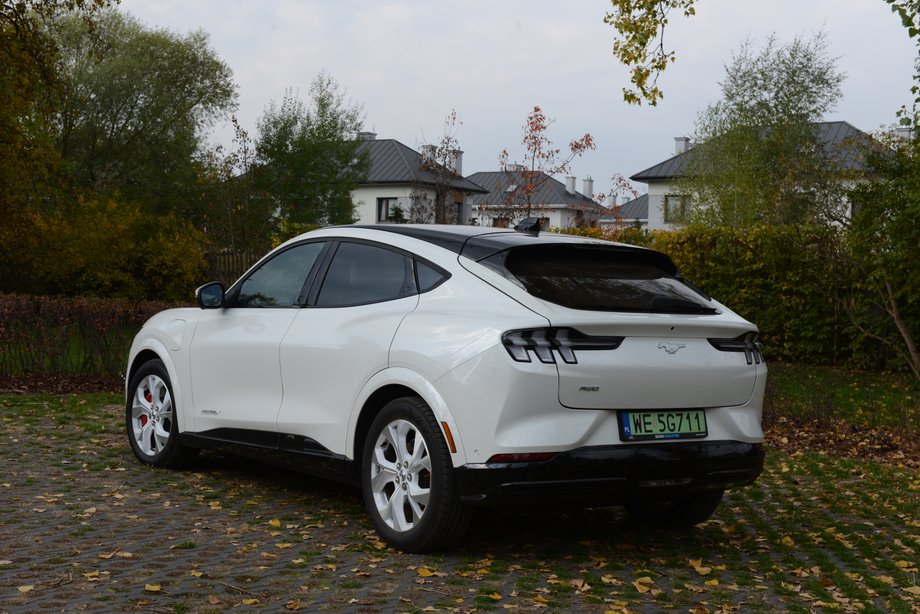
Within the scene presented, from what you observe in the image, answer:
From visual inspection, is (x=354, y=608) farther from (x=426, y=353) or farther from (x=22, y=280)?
(x=22, y=280)

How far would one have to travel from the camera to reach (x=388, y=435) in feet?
19.1

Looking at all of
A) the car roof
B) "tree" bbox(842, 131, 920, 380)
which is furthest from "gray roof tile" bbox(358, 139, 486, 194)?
the car roof

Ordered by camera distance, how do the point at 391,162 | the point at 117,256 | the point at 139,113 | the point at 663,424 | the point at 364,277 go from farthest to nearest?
the point at 391,162 < the point at 139,113 < the point at 117,256 < the point at 364,277 < the point at 663,424

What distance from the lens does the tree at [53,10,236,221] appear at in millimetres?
45500

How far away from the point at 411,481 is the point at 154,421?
310 centimetres

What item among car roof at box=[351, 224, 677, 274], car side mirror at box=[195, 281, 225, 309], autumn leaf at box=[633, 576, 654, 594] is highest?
car roof at box=[351, 224, 677, 274]

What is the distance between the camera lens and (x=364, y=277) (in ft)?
21.1

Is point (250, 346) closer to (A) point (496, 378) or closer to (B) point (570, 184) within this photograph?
(A) point (496, 378)

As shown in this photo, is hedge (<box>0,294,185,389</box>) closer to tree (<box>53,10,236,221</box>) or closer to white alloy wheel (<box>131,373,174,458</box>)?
white alloy wheel (<box>131,373,174,458</box>)

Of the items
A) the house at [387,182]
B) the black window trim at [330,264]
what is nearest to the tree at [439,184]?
the black window trim at [330,264]

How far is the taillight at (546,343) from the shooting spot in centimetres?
523

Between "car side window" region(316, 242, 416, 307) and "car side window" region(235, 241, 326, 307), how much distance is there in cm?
27

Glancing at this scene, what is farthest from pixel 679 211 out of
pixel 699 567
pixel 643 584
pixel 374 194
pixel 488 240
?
pixel 643 584

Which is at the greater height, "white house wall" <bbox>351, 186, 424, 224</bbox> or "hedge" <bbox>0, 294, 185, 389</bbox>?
"white house wall" <bbox>351, 186, 424, 224</bbox>
